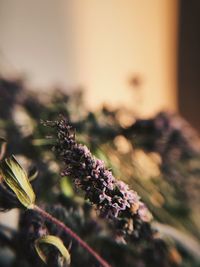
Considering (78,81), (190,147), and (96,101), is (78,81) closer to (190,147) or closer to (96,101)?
(96,101)

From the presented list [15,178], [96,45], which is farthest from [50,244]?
[96,45]

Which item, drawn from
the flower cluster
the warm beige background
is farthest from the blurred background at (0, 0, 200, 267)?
the flower cluster

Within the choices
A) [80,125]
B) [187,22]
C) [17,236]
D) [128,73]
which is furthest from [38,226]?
[187,22]

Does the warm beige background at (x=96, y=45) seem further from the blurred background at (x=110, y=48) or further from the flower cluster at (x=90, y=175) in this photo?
the flower cluster at (x=90, y=175)

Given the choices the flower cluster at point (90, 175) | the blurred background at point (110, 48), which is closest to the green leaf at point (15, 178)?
the flower cluster at point (90, 175)

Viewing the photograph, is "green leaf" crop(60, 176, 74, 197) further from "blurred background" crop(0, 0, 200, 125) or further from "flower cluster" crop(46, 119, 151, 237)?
"blurred background" crop(0, 0, 200, 125)

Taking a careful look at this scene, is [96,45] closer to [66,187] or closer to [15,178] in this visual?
[66,187]
